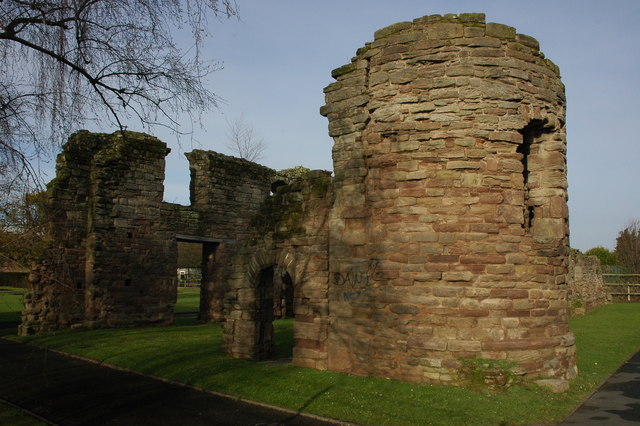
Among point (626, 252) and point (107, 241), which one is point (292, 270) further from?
point (626, 252)

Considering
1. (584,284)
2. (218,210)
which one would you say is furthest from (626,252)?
(218,210)

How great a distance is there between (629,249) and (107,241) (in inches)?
1616

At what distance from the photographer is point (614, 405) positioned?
24.3ft

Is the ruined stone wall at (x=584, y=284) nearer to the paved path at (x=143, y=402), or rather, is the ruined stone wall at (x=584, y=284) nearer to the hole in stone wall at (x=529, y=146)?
the paved path at (x=143, y=402)

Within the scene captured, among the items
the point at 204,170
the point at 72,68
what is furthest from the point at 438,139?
the point at 204,170

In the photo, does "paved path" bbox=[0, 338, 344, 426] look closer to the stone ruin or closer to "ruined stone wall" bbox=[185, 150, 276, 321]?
the stone ruin

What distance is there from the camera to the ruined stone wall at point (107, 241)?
15.6m

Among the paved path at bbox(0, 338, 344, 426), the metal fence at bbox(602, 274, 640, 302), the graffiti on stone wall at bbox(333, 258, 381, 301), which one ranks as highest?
→ the graffiti on stone wall at bbox(333, 258, 381, 301)

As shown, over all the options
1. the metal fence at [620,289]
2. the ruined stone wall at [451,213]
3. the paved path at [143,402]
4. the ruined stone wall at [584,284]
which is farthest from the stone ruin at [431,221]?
the metal fence at [620,289]

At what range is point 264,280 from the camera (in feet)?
36.9

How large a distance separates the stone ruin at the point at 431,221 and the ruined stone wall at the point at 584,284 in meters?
14.6

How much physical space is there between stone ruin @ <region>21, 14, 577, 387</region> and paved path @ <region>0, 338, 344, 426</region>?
76.3 inches

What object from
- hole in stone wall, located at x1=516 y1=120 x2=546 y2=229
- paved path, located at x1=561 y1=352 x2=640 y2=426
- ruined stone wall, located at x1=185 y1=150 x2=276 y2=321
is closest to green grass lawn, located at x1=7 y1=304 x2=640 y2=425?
paved path, located at x1=561 y1=352 x2=640 y2=426

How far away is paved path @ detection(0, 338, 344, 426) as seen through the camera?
674 centimetres
